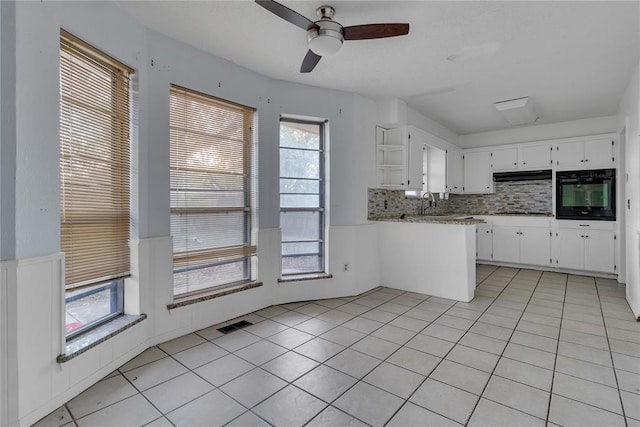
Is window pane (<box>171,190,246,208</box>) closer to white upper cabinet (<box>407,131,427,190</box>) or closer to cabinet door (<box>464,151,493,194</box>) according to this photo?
white upper cabinet (<box>407,131,427,190</box>)

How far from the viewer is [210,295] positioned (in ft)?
9.80

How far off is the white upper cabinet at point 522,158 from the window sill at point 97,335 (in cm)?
A: 614

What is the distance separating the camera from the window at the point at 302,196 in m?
3.72

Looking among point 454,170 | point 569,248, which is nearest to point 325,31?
point 454,170

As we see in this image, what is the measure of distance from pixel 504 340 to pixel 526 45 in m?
2.57

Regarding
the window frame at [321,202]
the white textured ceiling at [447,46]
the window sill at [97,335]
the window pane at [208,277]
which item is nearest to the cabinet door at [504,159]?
the white textured ceiling at [447,46]

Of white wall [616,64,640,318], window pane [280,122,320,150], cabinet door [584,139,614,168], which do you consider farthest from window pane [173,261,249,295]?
cabinet door [584,139,614,168]

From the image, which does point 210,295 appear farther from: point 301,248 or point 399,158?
point 399,158

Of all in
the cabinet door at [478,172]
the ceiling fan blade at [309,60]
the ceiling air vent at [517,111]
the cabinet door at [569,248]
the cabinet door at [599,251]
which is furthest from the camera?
the cabinet door at [478,172]

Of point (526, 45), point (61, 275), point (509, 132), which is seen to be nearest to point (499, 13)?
point (526, 45)

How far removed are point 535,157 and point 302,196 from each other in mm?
4445

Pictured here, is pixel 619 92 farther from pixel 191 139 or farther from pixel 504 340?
pixel 191 139

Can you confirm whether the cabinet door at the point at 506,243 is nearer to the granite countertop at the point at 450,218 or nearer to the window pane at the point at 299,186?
the granite countertop at the point at 450,218

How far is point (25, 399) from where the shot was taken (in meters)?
1.65
